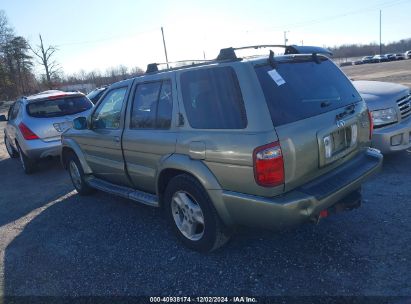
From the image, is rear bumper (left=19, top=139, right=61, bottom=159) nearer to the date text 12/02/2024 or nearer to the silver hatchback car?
the silver hatchback car

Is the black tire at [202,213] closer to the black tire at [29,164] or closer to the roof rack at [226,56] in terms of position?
the roof rack at [226,56]

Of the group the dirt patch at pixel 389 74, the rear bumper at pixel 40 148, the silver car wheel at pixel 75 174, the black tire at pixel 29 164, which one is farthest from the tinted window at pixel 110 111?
the dirt patch at pixel 389 74

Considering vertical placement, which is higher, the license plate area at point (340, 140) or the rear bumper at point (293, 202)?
the license plate area at point (340, 140)

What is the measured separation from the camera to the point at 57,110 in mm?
7336

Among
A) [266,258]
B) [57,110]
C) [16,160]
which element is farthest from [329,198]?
[16,160]

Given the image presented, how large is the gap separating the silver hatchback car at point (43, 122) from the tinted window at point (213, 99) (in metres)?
4.69

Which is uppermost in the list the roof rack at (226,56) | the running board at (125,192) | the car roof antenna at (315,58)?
the roof rack at (226,56)

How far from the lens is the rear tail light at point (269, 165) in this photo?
2645 millimetres

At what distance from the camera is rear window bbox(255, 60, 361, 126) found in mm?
2814

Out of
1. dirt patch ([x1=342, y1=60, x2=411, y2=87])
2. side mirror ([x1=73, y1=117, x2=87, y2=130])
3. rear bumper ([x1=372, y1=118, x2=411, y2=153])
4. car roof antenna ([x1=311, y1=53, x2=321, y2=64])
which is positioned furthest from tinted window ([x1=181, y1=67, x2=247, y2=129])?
dirt patch ([x1=342, y1=60, x2=411, y2=87])

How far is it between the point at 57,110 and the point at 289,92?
5845 mm

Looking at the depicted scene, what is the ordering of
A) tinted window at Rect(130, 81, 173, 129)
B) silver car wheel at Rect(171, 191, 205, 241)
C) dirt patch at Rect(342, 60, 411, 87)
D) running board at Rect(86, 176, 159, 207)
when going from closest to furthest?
silver car wheel at Rect(171, 191, 205, 241), tinted window at Rect(130, 81, 173, 129), running board at Rect(86, 176, 159, 207), dirt patch at Rect(342, 60, 411, 87)

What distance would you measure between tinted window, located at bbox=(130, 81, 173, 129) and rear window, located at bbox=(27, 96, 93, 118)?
3.99 metres

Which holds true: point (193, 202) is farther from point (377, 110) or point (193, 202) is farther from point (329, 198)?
point (377, 110)
